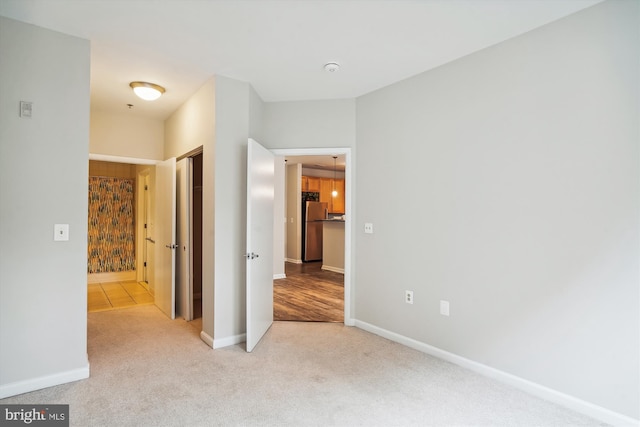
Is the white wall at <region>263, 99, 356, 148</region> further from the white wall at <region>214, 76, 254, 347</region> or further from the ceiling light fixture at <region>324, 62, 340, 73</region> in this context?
the ceiling light fixture at <region>324, 62, 340, 73</region>

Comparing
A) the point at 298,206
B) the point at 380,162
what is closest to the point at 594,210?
the point at 380,162

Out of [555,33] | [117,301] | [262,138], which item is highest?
[555,33]

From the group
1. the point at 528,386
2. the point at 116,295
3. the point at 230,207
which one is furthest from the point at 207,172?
the point at 528,386

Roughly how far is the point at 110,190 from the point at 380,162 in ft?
16.3

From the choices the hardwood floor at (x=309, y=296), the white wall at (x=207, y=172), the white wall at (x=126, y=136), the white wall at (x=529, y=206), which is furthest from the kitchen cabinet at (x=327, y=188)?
the white wall at (x=529, y=206)

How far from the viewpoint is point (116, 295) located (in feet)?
16.5

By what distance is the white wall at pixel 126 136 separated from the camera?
166 inches

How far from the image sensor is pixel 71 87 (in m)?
2.53

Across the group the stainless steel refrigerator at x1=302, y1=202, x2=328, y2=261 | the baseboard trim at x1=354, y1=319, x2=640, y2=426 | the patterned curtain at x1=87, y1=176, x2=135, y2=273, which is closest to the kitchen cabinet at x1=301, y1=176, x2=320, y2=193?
the stainless steel refrigerator at x1=302, y1=202, x2=328, y2=261

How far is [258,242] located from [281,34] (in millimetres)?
1832

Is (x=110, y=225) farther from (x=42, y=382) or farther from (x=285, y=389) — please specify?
(x=285, y=389)

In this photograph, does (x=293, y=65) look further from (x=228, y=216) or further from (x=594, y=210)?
(x=594, y=210)

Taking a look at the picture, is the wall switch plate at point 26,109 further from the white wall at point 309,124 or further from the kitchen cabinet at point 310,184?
the kitchen cabinet at point 310,184

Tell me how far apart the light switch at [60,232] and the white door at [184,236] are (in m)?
1.45
